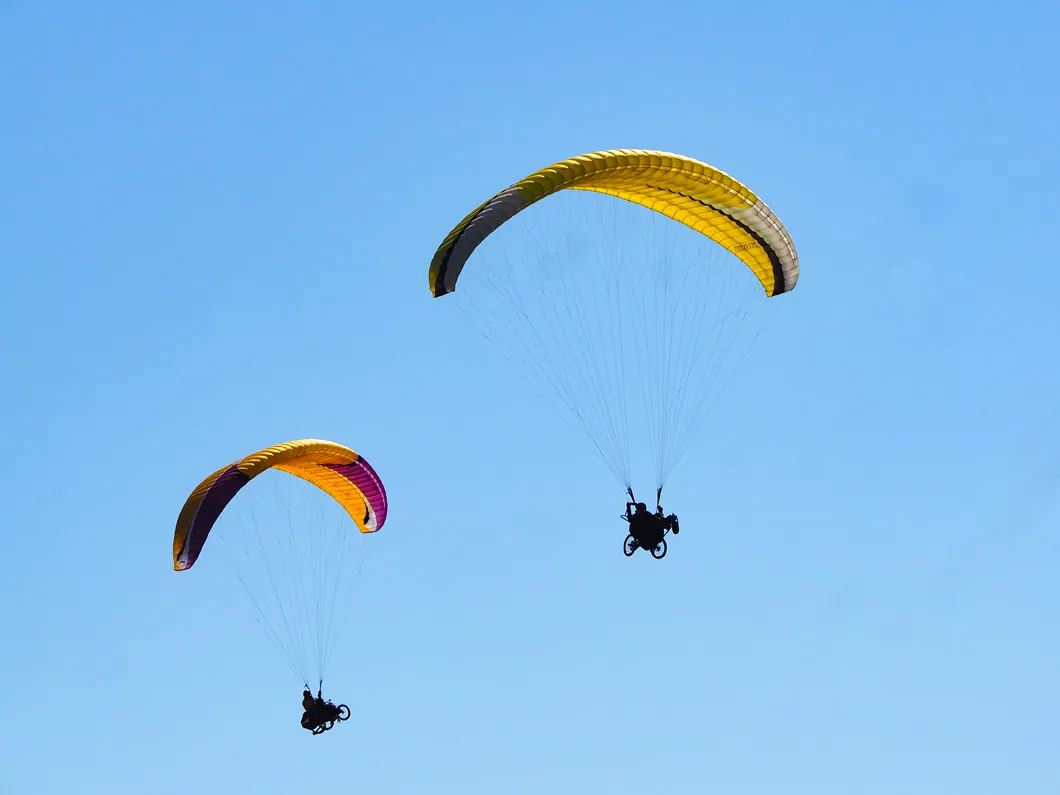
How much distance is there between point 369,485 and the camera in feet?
172

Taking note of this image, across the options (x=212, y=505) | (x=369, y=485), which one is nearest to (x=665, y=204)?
(x=369, y=485)

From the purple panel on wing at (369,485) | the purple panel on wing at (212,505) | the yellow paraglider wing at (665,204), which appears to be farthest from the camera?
the purple panel on wing at (369,485)

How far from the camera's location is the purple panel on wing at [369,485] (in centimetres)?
5178

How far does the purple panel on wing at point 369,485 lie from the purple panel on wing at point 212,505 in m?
4.90

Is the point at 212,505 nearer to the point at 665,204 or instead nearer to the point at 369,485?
the point at 369,485

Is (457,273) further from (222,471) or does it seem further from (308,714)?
(308,714)

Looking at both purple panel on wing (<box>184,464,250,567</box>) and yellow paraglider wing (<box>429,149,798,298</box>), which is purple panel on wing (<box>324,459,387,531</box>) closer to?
purple panel on wing (<box>184,464,250,567</box>)

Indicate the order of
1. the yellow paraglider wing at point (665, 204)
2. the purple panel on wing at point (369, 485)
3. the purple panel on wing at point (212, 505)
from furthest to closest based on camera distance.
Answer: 1. the purple panel on wing at point (369, 485)
2. the purple panel on wing at point (212, 505)
3. the yellow paraglider wing at point (665, 204)

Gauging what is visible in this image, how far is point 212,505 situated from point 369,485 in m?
6.46

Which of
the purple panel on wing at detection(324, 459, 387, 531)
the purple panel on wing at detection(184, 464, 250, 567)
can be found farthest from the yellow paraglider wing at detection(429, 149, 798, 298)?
the purple panel on wing at detection(324, 459, 387, 531)

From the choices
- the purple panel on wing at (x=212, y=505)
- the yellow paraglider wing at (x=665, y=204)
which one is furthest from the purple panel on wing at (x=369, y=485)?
→ the yellow paraglider wing at (x=665, y=204)

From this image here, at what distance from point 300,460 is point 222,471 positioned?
269cm

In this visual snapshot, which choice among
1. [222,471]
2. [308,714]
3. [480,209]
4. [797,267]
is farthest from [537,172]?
[308,714]

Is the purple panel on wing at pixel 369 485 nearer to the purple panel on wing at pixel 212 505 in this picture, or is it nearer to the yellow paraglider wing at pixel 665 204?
the purple panel on wing at pixel 212 505
